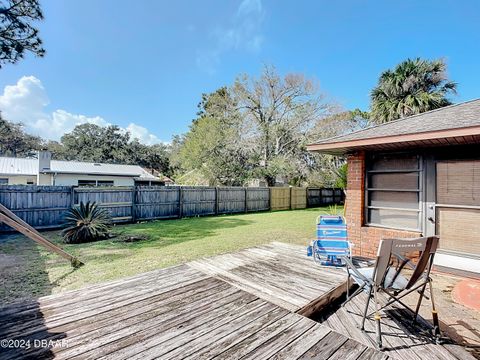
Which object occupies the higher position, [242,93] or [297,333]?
[242,93]

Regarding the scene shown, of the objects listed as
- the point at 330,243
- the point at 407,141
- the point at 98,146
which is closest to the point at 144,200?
the point at 330,243

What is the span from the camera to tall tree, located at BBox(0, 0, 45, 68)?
304 inches

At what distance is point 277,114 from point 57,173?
16907 mm

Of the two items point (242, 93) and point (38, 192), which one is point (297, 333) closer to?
point (38, 192)

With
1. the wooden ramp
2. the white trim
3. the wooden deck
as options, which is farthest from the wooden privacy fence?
the white trim

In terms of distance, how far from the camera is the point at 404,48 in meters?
14.0

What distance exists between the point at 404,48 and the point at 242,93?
33.8 feet

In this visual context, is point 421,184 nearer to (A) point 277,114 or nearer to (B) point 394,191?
(B) point 394,191

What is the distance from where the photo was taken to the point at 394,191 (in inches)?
194

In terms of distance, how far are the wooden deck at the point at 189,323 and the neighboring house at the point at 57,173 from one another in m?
18.9

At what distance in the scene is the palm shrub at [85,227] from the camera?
274 inches

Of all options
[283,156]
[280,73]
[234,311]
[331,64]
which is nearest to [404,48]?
[331,64]

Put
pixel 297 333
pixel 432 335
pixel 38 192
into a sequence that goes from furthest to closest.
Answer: pixel 38 192 → pixel 432 335 → pixel 297 333

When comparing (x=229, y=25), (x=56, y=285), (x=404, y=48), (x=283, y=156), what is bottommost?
(x=56, y=285)
